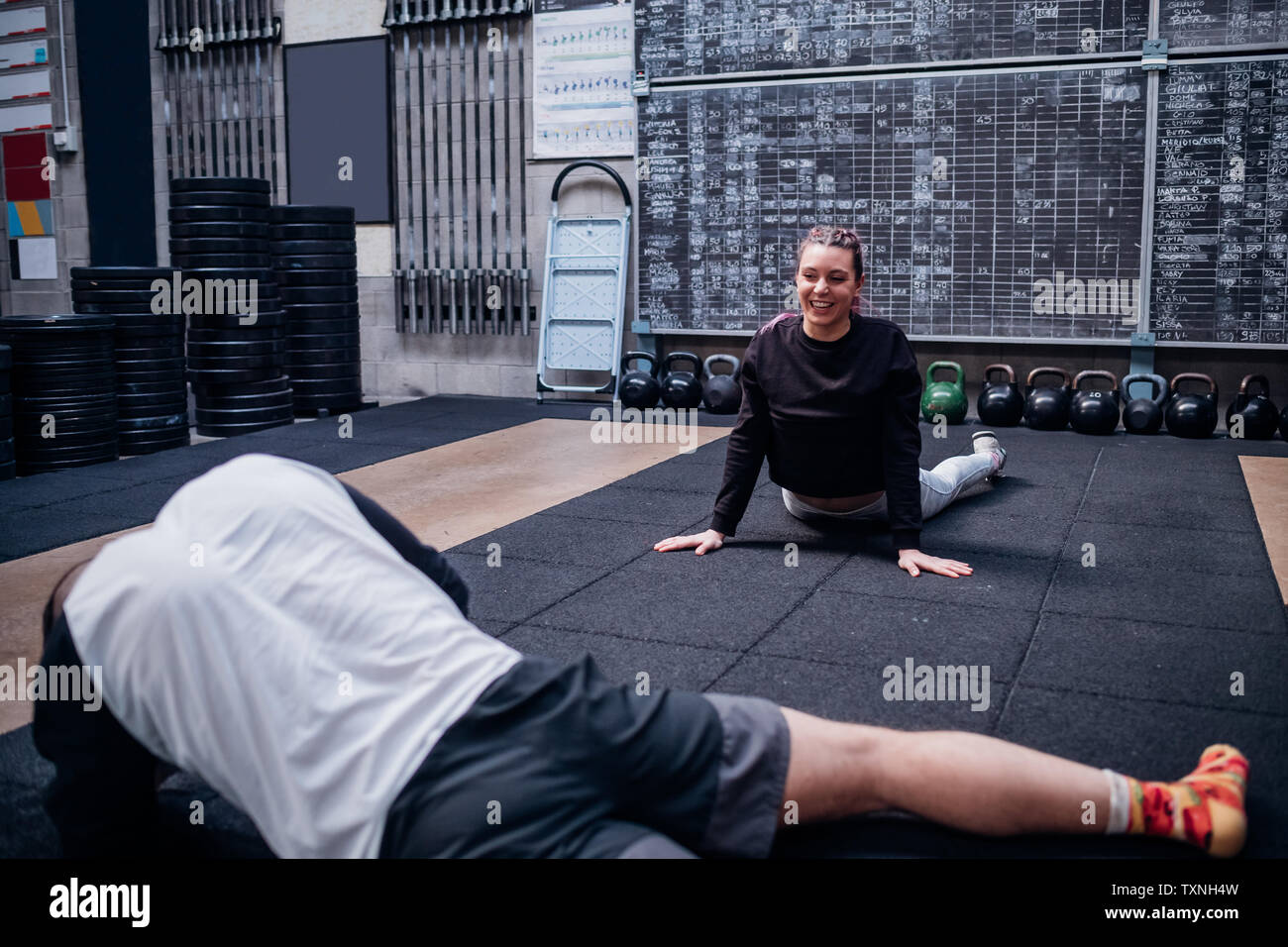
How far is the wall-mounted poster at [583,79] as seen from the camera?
6477 millimetres

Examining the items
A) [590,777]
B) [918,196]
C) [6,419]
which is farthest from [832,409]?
[6,419]

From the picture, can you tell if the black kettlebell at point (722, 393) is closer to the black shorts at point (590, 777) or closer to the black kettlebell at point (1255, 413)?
the black kettlebell at point (1255, 413)

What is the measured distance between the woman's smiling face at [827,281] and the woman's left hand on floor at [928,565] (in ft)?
2.17

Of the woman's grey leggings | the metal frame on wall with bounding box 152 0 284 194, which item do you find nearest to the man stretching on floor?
the woman's grey leggings

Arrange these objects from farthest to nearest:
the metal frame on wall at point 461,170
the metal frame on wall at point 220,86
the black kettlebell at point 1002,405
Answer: the metal frame on wall at point 220,86
the metal frame on wall at point 461,170
the black kettlebell at point 1002,405

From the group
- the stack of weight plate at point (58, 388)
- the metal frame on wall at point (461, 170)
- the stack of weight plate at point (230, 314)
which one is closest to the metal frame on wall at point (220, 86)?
the metal frame on wall at point (461, 170)

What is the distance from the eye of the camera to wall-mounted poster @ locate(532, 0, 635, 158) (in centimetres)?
648

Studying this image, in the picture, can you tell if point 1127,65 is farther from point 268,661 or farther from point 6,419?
point 268,661

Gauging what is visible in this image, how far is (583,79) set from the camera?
260 inches

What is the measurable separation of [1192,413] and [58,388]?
16.4 ft

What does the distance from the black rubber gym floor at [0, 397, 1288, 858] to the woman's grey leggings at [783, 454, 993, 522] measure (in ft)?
0.22

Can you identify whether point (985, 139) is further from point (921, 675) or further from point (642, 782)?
point (642, 782)

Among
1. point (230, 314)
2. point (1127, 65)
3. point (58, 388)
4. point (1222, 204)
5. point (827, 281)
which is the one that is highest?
point (1127, 65)
